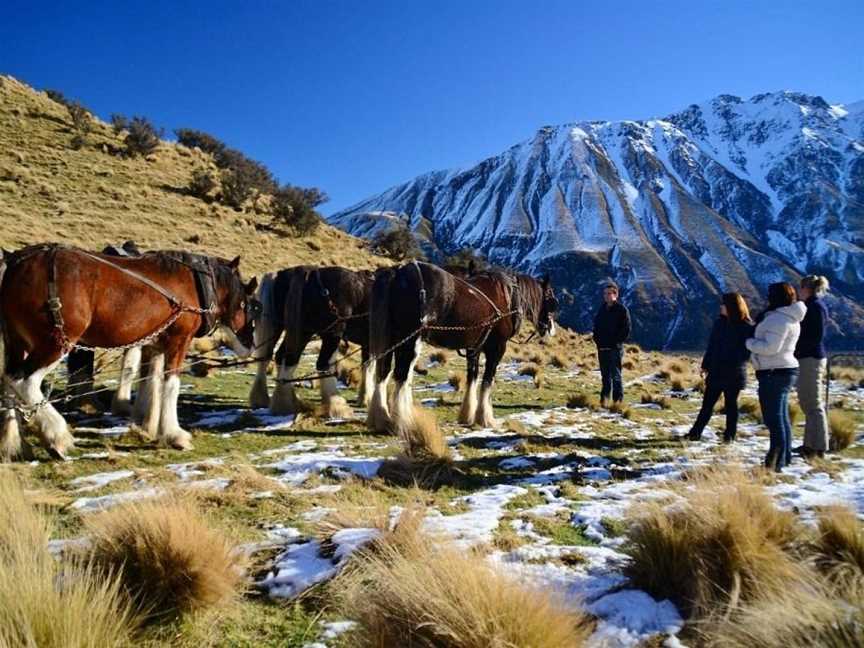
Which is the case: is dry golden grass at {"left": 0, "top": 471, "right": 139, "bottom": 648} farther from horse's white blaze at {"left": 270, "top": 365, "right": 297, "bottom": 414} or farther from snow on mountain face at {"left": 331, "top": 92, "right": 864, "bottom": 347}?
snow on mountain face at {"left": 331, "top": 92, "right": 864, "bottom": 347}

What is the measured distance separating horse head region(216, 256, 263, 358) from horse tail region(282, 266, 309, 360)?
0.45 metres

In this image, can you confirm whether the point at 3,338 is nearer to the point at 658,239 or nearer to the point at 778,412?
the point at 778,412

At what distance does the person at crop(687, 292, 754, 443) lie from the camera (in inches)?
270

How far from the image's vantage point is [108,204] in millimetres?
26812

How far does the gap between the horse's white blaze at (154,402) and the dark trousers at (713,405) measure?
21.7 feet

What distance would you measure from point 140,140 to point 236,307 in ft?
120

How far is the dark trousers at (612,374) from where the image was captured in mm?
9883

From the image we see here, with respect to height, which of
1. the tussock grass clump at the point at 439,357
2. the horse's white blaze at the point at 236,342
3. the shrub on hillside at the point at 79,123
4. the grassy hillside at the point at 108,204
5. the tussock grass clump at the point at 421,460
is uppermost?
the shrub on hillside at the point at 79,123

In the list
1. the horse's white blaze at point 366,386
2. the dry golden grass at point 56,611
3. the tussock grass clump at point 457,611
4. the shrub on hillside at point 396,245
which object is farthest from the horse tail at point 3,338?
the shrub on hillside at point 396,245

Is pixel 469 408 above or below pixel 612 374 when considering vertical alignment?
below

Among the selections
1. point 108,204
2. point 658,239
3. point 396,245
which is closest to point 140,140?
point 108,204

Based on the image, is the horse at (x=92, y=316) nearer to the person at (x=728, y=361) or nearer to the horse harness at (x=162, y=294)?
the horse harness at (x=162, y=294)

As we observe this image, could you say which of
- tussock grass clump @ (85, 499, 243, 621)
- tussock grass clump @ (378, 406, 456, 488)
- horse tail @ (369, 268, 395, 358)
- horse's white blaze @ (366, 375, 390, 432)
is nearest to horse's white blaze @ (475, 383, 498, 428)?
horse's white blaze @ (366, 375, 390, 432)

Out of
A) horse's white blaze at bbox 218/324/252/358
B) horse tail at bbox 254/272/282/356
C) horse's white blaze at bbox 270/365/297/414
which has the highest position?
horse tail at bbox 254/272/282/356
